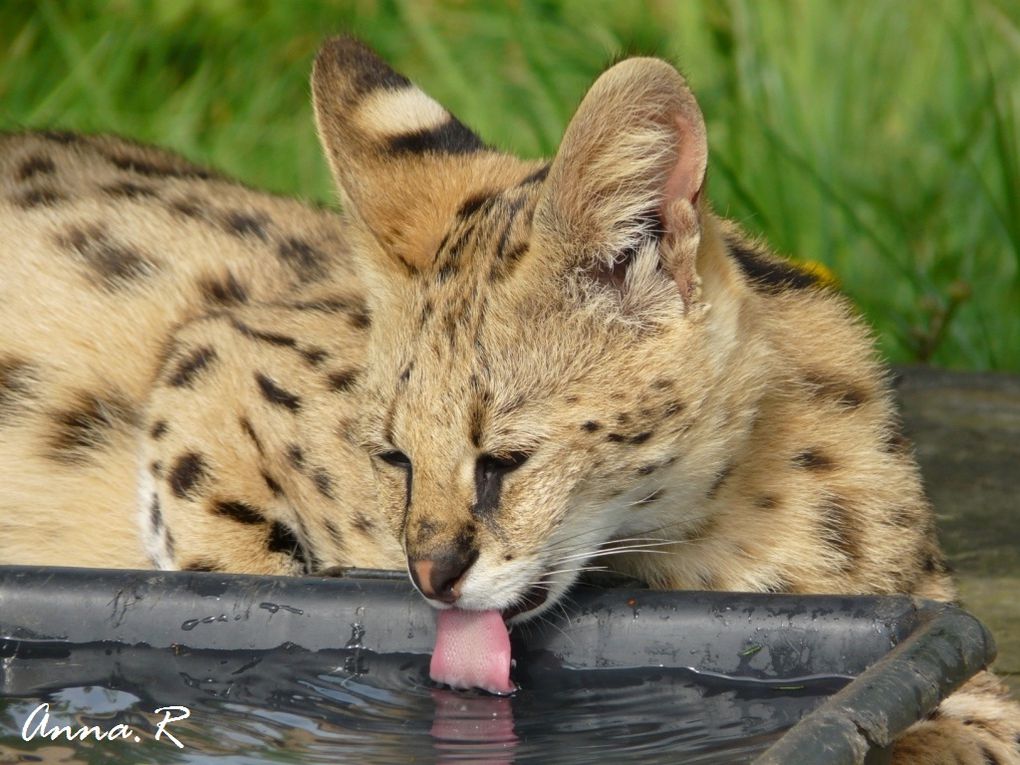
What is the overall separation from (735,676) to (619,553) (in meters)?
0.47

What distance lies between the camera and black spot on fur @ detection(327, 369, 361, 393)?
3.50 meters

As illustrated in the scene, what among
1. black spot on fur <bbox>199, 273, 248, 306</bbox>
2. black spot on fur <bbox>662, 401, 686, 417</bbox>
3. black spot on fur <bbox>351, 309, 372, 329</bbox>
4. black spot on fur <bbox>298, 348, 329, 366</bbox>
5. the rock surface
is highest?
black spot on fur <bbox>662, 401, 686, 417</bbox>

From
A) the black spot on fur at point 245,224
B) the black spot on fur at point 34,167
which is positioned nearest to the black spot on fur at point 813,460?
the black spot on fur at point 245,224

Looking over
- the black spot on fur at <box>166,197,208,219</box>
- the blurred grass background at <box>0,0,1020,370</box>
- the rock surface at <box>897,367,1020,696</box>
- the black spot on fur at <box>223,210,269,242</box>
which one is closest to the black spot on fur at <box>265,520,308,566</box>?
the black spot on fur at <box>223,210,269,242</box>

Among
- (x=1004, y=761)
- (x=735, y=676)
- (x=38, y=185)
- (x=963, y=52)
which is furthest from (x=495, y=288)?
(x=963, y=52)

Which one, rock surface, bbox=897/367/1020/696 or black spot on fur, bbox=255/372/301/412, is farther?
rock surface, bbox=897/367/1020/696

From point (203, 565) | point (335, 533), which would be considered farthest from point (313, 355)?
point (203, 565)

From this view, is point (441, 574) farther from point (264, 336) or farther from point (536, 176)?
point (264, 336)

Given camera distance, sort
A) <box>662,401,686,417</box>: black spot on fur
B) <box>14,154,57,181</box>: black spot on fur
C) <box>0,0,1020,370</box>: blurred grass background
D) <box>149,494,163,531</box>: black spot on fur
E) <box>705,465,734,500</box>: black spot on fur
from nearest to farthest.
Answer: <box>662,401,686,417</box>: black spot on fur < <box>705,465,734,500</box>: black spot on fur < <box>149,494,163,531</box>: black spot on fur < <box>14,154,57,181</box>: black spot on fur < <box>0,0,1020,370</box>: blurred grass background

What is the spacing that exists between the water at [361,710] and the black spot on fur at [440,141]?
115 centimetres

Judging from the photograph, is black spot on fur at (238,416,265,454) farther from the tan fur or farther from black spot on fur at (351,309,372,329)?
black spot on fur at (351,309,372,329)

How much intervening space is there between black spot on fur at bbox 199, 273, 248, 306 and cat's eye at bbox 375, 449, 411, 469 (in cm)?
111

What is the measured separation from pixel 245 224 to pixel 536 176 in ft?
3.85

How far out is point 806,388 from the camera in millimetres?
3295
